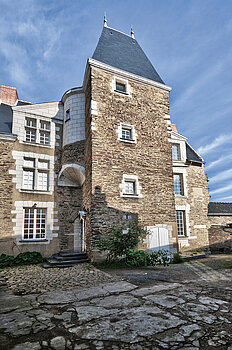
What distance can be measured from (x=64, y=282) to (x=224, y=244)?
10770 mm

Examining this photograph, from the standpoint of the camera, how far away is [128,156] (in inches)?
368

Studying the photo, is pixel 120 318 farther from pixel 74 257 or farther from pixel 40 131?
pixel 40 131

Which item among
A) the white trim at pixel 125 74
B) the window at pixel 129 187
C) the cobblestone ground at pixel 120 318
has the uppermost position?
the white trim at pixel 125 74

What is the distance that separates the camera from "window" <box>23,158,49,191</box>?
10.0 metres

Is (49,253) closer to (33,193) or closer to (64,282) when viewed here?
(33,193)

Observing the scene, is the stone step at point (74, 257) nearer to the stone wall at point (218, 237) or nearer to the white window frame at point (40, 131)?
the white window frame at point (40, 131)

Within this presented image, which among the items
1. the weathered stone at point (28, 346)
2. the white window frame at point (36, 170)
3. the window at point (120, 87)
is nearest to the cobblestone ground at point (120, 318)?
the weathered stone at point (28, 346)

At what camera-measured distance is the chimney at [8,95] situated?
12.8 meters

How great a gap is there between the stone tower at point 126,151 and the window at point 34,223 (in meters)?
2.17

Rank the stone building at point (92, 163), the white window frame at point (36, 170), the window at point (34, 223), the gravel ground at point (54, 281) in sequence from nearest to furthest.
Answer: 1. the gravel ground at point (54, 281)
2. the stone building at point (92, 163)
3. the window at point (34, 223)
4. the white window frame at point (36, 170)

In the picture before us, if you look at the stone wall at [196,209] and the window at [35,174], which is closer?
the window at [35,174]

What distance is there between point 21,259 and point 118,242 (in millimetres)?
4124

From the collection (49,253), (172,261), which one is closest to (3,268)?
(49,253)

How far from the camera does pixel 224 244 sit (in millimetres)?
12695
